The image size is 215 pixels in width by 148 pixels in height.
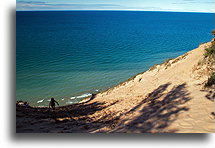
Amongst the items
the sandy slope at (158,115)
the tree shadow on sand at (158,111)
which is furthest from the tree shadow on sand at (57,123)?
the tree shadow on sand at (158,111)

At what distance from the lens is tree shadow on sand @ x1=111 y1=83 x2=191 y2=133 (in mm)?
4520

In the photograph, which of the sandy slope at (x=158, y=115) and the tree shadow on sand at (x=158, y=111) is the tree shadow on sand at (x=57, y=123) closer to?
the sandy slope at (x=158, y=115)

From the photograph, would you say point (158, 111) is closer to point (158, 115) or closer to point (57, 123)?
point (158, 115)

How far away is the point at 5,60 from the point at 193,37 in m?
27.2

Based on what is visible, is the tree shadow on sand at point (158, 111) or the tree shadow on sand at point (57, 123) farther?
the tree shadow on sand at point (57, 123)

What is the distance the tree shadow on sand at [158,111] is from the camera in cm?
452

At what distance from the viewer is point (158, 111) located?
17.0 feet

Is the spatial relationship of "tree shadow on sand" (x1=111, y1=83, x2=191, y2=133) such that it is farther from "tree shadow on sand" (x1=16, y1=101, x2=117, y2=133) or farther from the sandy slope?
"tree shadow on sand" (x1=16, y1=101, x2=117, y2=133)

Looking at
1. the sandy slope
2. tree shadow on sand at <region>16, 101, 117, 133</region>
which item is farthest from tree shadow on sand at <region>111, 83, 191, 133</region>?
tree shadow on sand at <region>16, 101, 117, 133</region>

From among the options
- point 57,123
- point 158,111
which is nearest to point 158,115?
point 158,111

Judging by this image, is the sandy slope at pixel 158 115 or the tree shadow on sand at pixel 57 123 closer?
the sandy slope at pixel 158 115

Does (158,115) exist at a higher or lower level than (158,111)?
lower

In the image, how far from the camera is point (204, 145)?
4.48m

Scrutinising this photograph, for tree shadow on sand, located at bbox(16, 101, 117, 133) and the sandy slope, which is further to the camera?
tree shadow on sand, located at bbox(16, 101, 117, 133)
